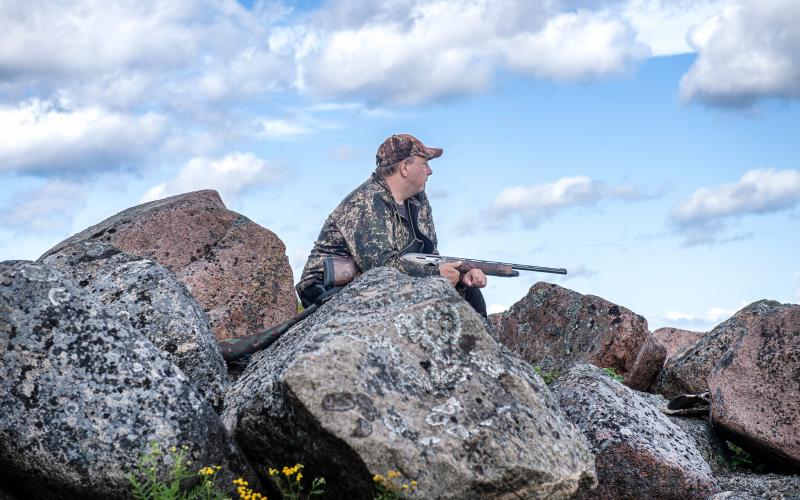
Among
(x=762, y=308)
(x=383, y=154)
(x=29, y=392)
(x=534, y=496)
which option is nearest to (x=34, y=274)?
(x=29, y=392)

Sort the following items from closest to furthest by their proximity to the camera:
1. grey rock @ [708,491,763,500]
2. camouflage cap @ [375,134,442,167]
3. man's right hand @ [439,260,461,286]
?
grey rock @ [708,491,763,500], man's right hand @ [439,260,461,286], camouflage cap @ [375,134,442,167]

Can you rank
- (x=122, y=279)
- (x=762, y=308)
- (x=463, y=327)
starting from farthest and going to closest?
(x=762, y=308)
(x=122, y=279)
(x=463, y=327)

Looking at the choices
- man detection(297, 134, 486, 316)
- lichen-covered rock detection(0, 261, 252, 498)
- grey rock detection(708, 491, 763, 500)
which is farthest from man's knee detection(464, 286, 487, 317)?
lichen-covered rock detection(0, 261, 252, 498)

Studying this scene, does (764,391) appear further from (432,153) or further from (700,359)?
(432,153)

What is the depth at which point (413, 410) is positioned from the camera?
6.90 m

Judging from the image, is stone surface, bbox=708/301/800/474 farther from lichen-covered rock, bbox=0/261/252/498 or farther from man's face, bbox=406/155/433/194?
lichen-covered rock, bbox=0/261/252/498

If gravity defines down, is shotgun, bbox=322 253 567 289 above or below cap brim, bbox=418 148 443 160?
below

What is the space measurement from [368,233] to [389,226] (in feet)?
1.25

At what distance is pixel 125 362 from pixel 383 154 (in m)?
5.63

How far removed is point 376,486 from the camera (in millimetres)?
6645

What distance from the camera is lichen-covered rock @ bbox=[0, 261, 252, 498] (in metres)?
7.13

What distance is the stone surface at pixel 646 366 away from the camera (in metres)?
14.9

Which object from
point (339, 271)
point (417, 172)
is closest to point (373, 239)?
point (339, 271)

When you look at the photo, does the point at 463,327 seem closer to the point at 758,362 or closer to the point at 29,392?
the point at 29,392
